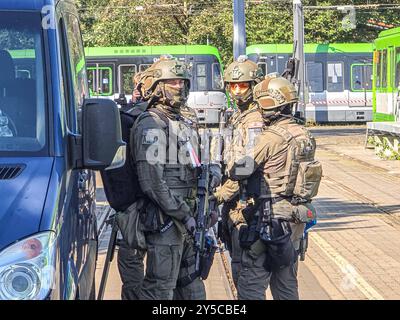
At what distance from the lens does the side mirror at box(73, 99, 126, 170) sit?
4223 mm

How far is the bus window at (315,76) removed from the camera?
34.5 m

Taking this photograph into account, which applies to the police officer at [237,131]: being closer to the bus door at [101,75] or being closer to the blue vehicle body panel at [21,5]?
the blue vehicle body panel at [21,5]

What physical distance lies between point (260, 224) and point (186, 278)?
0.62 metres

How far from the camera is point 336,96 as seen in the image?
113ft

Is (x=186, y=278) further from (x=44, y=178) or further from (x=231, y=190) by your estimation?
(x=44, y=178)

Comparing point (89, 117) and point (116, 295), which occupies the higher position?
point (89, 117)

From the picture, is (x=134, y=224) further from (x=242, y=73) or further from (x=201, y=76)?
(x=201, y=76)

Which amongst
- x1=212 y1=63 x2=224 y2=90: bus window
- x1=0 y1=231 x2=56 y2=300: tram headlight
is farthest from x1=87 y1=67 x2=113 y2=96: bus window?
x1=0 y1=231 x2=56 y2=300: tram headlight

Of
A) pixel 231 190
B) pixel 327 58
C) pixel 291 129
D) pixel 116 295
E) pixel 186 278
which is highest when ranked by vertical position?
pixel 327 58

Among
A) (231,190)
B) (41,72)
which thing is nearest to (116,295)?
(231,190)

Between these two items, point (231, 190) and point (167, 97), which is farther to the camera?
point (231, 190)

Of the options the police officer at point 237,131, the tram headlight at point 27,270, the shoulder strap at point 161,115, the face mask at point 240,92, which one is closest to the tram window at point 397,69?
the police officer at point 237,131

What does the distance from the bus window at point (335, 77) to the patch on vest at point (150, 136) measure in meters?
29.8

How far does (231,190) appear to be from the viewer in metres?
6.10
